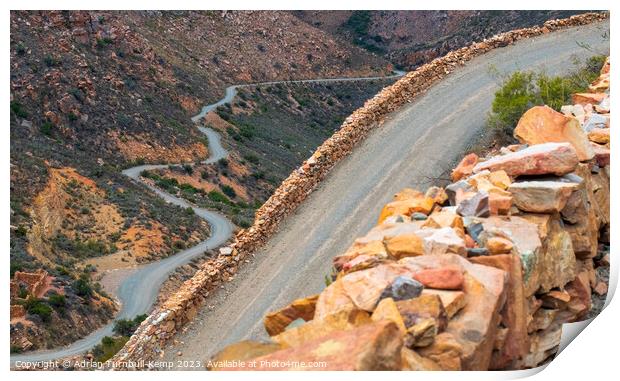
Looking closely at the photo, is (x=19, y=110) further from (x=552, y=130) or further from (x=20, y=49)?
(x=552, y=130)

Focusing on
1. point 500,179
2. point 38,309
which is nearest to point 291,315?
point 500,179

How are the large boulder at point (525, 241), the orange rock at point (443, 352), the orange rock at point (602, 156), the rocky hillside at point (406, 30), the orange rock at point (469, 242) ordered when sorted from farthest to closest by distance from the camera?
the rocky hillside at point (406, 30) → the orange rock at point (602, 156) → the large boulder at point (525, 241) → the orange rock at point (469, 242) → the orange rock at point (443, 352)

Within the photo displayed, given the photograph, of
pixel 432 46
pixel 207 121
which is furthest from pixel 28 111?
pixel 432 46

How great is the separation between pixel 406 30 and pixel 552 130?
94.1 meters

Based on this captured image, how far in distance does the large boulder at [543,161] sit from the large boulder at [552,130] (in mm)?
948

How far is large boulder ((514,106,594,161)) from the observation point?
11.8m

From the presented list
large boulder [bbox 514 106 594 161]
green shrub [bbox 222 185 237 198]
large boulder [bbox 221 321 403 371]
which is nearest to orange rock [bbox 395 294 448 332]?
large boulder [bbox 221 321 403 371]

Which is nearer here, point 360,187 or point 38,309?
point 360,187

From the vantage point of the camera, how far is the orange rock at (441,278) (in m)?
8.00

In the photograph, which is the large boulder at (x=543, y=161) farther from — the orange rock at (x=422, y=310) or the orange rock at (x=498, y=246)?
the orange rock at (x=422, y=310)

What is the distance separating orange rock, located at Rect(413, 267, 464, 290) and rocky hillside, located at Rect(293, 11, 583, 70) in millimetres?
77409

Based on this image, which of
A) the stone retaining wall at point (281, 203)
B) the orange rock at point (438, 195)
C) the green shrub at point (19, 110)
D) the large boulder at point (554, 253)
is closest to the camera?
the large boulder at point (554, 253)

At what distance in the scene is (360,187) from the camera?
43.4ft

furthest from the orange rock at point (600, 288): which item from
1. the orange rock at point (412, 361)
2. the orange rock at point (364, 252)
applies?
the orange rock at point (412, 361)
